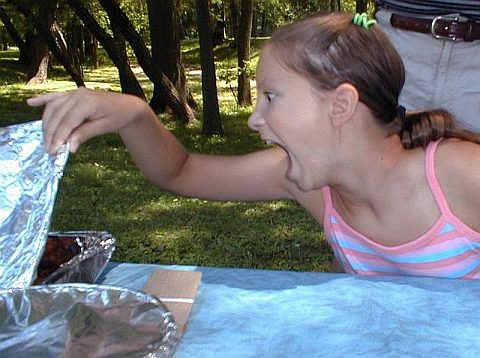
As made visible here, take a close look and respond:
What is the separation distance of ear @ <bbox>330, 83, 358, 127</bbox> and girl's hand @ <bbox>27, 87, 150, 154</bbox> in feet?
1.16

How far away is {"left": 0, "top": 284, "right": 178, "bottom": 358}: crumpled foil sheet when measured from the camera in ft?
2.94

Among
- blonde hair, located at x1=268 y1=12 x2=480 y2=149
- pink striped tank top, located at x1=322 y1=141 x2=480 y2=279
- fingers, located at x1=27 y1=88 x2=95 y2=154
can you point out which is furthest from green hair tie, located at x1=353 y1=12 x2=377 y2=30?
fingers, located at x1=27 y1=88 x2=95 y2=154

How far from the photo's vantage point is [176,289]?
3.80ft

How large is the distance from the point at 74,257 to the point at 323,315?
0.40 meters

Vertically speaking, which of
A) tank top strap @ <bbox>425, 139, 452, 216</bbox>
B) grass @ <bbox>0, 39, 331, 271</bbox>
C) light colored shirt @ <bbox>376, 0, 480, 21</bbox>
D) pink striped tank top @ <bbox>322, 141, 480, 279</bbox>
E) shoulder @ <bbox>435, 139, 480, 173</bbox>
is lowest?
grass @ <bbox>0, 39, 331, 271</bbox>

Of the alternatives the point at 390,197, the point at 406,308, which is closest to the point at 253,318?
the point at 406,308

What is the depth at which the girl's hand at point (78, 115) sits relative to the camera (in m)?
1.15

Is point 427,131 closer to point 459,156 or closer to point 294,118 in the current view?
point 459,156

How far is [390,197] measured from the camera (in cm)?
138

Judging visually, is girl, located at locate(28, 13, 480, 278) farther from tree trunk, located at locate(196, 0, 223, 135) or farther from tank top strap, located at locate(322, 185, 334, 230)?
tree trunk, located at locate(196, 0, 223, 135)

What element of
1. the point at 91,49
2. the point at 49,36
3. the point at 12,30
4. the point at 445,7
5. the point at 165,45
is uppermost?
the point at 445,7

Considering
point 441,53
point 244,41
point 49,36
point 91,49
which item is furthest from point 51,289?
point 91,49

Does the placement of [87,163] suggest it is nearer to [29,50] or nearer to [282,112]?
[282,112]

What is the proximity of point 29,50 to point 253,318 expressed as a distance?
1553 cm
